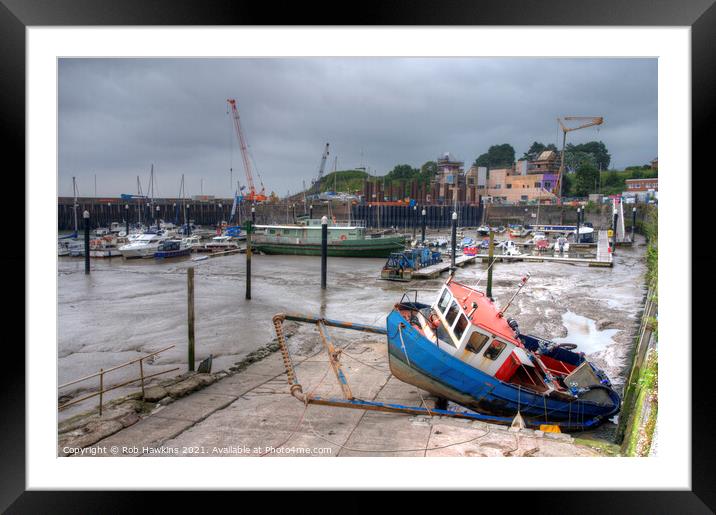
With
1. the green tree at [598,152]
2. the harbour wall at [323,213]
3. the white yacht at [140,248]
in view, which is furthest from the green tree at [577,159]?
the white yacht at [140,248]

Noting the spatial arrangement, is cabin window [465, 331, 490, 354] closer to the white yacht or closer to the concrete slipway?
the concrete slipway

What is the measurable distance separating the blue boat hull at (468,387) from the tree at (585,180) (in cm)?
2942

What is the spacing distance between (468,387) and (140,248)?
2667cm

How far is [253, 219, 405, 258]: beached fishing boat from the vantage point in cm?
2916

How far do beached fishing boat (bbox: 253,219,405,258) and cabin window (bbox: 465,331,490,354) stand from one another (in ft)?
74.1

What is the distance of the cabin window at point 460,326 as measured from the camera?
6.57m

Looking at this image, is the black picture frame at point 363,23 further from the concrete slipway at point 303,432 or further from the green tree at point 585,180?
the green tree at point 585,180

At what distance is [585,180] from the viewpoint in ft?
112

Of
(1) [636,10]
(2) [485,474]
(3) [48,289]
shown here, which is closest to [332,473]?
(2) [485,474]

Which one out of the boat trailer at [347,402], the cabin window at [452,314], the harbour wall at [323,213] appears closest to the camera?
the boat trailer at [347,402]

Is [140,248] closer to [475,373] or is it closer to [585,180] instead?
[475,373]

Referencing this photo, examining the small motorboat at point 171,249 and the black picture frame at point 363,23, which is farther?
the small motorboat at point 171,249

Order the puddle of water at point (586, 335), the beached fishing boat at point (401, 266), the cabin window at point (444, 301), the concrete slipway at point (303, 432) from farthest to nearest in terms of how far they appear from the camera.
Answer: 1. the beached fishing boat at point (401, 266)
2. the puddle of water at point (586, 335)
3. the cabin window at point (444, 301)
4. the concrete slipway at point (303, 432)

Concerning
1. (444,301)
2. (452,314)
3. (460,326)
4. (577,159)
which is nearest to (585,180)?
(577,159)
